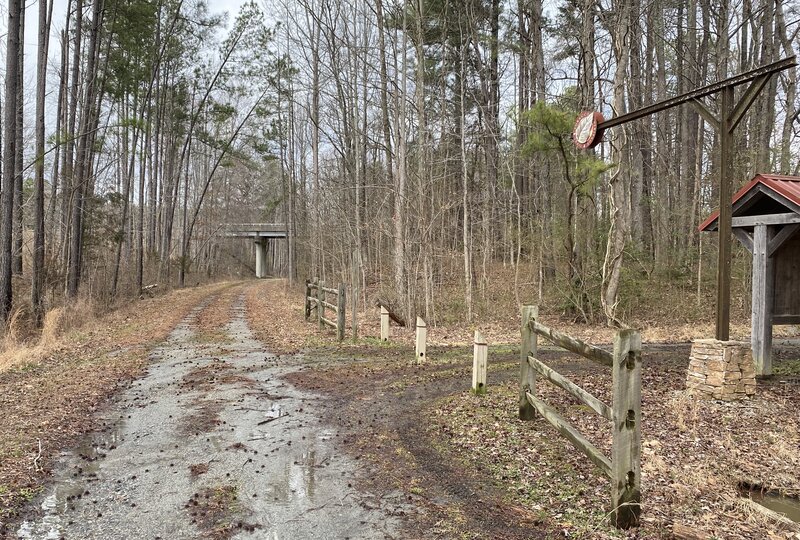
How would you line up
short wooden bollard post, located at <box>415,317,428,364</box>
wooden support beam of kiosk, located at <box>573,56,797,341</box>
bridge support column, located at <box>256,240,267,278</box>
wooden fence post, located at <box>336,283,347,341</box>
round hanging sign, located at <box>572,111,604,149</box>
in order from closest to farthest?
wooden support beam of kiosk, located at <box>573,56,797,341</box>, round hanging sign, located at <box>572,111,604,149</box>, short wooden bollard post, located at <box>415,317,428,364</box>, wooden fence post, located at <box>336,283,347,341</box>, bridge support column, located at <box>256,240,267,278</box>

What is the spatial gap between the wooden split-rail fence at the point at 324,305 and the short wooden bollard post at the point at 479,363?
5497mm

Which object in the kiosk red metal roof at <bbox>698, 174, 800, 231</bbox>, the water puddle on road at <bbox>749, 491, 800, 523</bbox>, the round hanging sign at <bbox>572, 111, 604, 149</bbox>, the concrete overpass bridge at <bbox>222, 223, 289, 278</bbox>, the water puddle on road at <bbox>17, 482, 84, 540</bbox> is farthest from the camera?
the concrete overpass bridge at <bbox>222, 223, 289, 278</bbox>

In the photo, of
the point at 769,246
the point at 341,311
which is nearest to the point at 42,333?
the point at 341,311

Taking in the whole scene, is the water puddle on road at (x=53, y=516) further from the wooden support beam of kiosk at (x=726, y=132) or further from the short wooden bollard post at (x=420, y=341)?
the wooden support beam of kiosk at (x=726, y=132)

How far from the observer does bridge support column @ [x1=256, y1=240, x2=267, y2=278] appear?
186 feet

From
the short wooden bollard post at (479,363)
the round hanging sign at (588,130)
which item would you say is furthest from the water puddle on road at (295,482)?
the round hanging sign at (588,130)

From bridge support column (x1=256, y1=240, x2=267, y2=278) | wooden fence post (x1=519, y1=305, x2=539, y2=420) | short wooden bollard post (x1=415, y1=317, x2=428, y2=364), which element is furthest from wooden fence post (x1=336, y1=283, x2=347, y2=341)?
bridge support column (x1=256, y1=240, x2=267, y2=278)

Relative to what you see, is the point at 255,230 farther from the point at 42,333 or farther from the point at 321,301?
the point at 42,333

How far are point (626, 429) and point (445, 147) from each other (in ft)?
53.9

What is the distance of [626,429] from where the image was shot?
3.73 meters

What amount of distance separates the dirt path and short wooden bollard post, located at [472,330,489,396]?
2151 mm

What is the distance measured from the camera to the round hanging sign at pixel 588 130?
8484 mm

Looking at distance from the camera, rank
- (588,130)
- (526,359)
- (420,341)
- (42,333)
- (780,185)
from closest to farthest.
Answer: (526,359) → (780,185) → (588,130) → (420,341) → (42,333)

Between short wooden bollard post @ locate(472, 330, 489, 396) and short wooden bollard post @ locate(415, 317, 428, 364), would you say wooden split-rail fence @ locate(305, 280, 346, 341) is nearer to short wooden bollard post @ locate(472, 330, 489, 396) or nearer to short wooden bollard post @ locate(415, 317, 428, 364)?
short wooden bollard post @ locate(415, 317, 428, 364)
